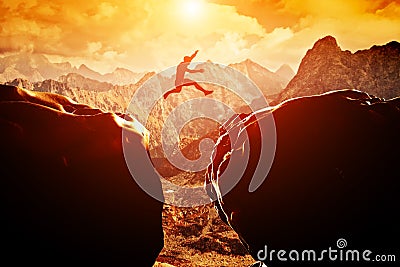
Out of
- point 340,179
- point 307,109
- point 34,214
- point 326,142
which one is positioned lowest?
point 34,214

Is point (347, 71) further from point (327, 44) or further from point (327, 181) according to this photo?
point (327, 181)

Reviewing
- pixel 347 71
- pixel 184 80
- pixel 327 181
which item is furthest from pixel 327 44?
pixel 327 181

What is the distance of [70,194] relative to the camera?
35.7ft

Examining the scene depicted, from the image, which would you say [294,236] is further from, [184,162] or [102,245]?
[184,162]

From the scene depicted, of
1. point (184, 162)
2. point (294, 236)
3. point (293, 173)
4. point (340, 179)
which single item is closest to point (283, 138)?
point (293, 173)

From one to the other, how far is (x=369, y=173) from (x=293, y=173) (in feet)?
8.87

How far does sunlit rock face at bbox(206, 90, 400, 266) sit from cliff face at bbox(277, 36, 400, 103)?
114 metres

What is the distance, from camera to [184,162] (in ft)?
327

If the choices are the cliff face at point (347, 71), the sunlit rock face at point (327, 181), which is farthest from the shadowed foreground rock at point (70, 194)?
the cliff face at point (347, 71)

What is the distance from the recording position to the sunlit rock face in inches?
456

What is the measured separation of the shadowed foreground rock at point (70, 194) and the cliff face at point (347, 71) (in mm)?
118149

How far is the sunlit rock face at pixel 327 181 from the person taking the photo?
38.0ft

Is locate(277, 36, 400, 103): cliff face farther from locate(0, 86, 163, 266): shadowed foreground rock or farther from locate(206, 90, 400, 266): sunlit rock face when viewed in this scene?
locate(0, 86, 163, 266): shadowed foreground rock

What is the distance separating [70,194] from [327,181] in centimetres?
933
